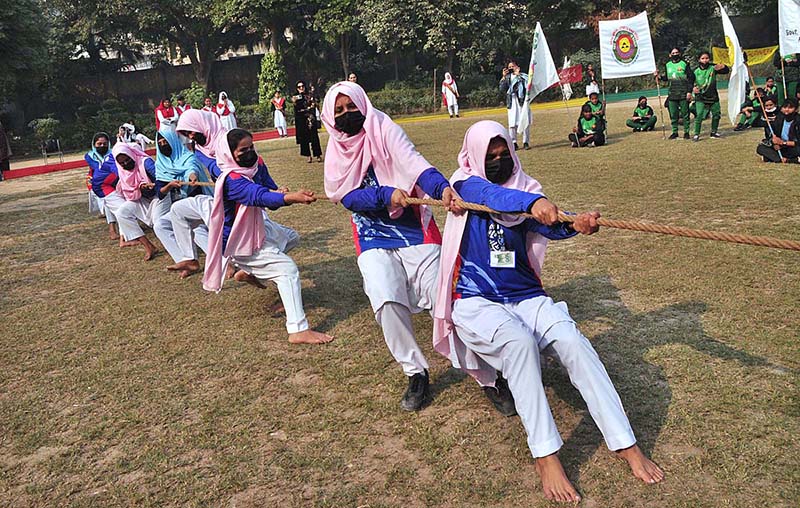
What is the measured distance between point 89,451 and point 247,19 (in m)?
30.3

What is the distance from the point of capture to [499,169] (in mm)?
3412

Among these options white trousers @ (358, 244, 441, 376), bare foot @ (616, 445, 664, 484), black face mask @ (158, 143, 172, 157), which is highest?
black face mask @ (158, 143, 172, 157)

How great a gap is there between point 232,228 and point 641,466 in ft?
11.5

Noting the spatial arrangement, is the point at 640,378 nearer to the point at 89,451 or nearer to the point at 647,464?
the point at 647,464

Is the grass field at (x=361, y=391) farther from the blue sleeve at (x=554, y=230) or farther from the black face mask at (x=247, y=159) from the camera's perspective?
the black face mask at (x=247, y=159)

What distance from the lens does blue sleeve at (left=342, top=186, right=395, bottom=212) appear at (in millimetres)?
3809

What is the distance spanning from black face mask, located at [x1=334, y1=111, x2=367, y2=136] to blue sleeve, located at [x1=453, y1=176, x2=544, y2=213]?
857 mm

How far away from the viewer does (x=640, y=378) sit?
12.3ft

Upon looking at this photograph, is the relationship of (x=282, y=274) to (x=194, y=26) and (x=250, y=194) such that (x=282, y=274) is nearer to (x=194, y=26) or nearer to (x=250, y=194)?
(x=250, y=194)

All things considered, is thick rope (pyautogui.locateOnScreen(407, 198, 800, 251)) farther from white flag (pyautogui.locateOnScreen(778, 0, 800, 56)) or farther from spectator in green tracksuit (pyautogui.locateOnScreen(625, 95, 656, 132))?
spectator in green tracksuit (pyautogui.locateOnScreen(625, 95, 656, 132))

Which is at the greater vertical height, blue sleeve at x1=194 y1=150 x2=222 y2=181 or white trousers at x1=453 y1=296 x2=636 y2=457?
blue sleeve at x1=194 y1=150 x2=222 y2=181

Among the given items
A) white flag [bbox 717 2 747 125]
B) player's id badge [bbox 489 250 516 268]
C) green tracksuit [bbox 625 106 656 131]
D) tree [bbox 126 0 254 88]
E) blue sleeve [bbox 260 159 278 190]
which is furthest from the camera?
tree [bbox 126 0 254 88]

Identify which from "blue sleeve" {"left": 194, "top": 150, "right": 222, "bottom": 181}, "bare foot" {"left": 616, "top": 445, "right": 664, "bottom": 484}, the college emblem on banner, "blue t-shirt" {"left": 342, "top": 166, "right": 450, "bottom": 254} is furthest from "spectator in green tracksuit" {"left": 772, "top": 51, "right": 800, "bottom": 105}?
"bare foot" {"left": 616, "top": 445, "right": 664, "bottom": 484}

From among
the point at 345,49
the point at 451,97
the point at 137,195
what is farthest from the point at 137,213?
the point at 345,49
